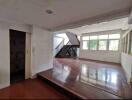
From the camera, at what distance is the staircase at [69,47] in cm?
949

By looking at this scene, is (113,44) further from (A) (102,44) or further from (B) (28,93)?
(B) (28,93)

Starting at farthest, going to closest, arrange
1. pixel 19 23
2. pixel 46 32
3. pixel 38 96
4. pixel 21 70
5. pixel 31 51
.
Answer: pixel 21 70, pixel 46 32, pixel 31 51, pixel 19 23, pixel 38 96

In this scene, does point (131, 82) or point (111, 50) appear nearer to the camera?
point (131, 82)

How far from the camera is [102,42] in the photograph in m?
7.80

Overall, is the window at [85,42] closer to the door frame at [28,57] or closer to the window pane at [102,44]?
the window pane at [102,44]

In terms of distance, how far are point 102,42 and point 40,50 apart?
5.73 m

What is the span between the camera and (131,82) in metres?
3.00

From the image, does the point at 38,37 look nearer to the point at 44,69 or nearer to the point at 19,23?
the point at 19,23

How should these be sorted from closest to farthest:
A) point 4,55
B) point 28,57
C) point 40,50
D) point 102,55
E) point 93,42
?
point 4,55
point 28,57
point 40,50
point 102,55
point 93,42

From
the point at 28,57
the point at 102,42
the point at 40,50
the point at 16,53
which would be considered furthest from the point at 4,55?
the point at 102,42

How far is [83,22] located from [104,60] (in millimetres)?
5669

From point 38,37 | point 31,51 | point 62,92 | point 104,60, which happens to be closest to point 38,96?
point 62,92

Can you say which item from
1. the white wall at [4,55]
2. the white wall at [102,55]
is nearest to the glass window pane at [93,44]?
the white wall at [102,55]

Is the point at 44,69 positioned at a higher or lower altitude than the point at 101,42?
lower
